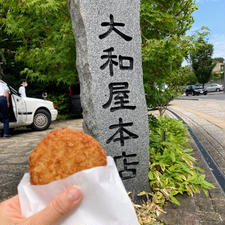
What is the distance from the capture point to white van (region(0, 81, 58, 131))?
7.23 meters

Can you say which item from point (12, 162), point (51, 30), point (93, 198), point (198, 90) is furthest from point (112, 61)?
point (198, 90)

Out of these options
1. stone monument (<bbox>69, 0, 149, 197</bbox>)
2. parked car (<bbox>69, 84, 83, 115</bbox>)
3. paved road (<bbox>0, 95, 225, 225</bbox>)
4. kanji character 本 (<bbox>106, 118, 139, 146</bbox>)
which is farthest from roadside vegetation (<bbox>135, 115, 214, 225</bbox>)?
parked car (<bbox>69, 84, 83, 115</bbox>)

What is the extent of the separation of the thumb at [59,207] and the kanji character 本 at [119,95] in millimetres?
1761

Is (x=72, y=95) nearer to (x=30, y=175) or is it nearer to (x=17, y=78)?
(x=17, y=78)

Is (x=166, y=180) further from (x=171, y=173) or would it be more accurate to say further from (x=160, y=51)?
(x=160, y=51)

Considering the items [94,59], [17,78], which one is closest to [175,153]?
[94,59]

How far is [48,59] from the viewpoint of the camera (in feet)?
18.4

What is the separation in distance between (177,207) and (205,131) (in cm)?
431

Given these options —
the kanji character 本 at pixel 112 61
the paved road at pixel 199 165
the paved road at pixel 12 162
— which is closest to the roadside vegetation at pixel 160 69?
the paved road at pixel 199 165

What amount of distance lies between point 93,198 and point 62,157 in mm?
271

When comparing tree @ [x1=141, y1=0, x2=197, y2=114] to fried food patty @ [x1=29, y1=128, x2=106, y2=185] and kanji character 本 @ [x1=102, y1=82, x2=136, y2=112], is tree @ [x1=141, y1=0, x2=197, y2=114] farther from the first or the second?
fried food patty @ [x1=29, y1=128, x2=106, y2=185]

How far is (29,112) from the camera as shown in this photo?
300 inches

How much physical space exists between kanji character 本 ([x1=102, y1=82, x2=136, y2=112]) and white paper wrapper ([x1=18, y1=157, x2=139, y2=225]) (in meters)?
1.71

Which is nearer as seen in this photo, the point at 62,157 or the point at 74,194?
the point at 74,194
